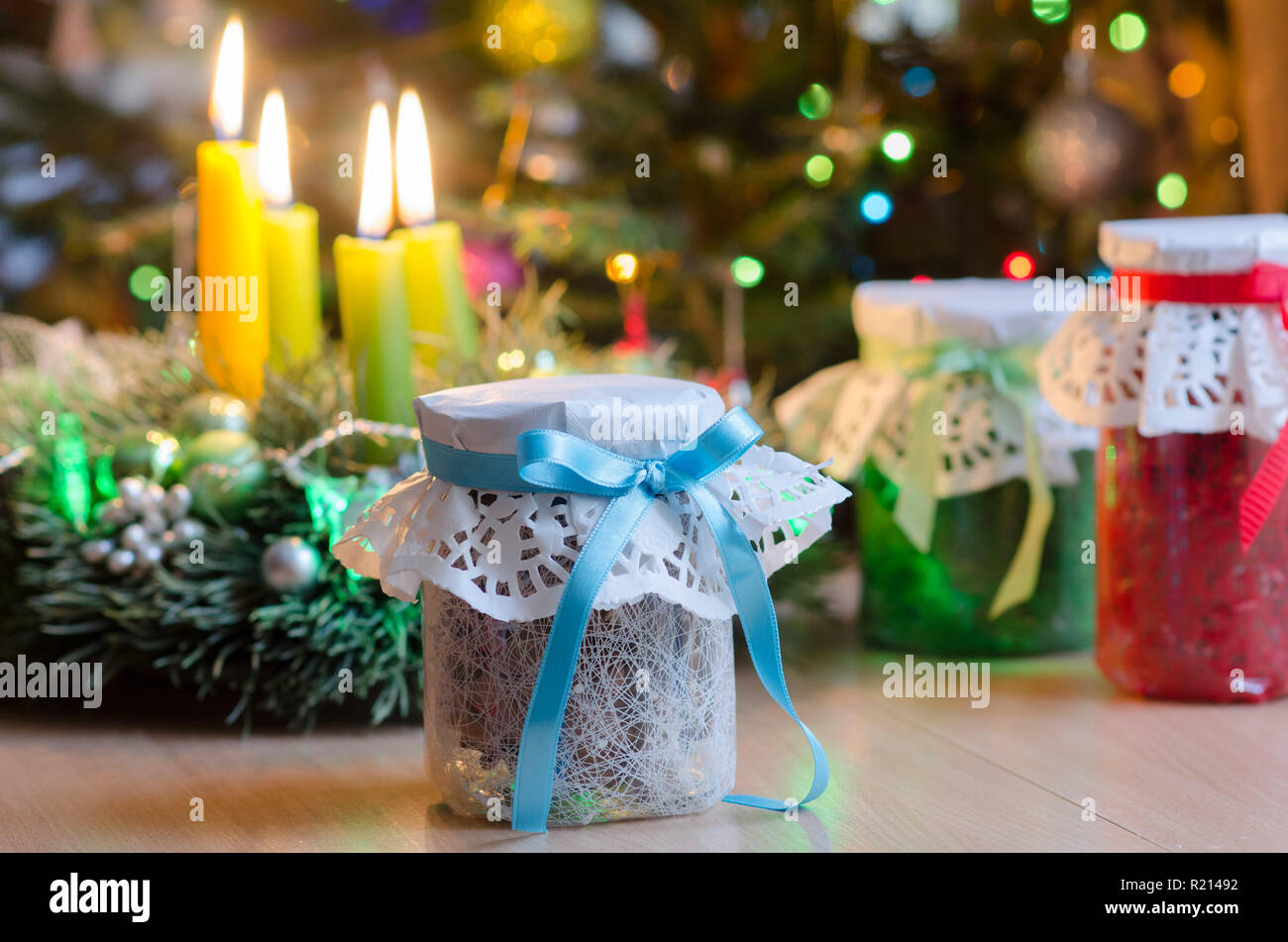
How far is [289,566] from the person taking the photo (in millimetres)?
688

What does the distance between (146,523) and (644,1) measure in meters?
0.67

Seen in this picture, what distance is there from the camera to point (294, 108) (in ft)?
4.27

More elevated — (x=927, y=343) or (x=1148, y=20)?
(x=1148, y=20)

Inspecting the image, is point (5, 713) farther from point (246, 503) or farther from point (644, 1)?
point (644, 1)

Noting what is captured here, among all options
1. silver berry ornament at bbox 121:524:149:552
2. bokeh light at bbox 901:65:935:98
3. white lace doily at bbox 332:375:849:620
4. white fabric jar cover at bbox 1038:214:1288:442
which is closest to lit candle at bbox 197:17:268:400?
silver berry ornament at bbox 121:524:149:552

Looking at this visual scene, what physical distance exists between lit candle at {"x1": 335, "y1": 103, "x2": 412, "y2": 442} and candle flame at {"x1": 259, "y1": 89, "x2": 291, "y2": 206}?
0.23 feet

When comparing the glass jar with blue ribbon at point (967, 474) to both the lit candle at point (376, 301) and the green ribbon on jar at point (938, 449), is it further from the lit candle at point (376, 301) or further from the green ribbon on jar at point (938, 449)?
the lit candle at point (376, 301)

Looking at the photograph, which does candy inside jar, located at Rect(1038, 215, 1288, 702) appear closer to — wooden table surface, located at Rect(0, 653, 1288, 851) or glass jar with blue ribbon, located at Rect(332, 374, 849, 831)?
wooden table surface, located at Rect(0, 653, 1288, 851)

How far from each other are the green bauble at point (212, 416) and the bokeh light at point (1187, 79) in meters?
0.87

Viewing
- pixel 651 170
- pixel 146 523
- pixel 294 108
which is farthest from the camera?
pixel 294 108

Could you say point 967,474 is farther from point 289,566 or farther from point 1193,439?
point 289,566

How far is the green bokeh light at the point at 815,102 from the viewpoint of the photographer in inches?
44.9

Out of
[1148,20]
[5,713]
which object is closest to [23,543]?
[5,713]

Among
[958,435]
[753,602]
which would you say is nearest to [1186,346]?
[958,435]
